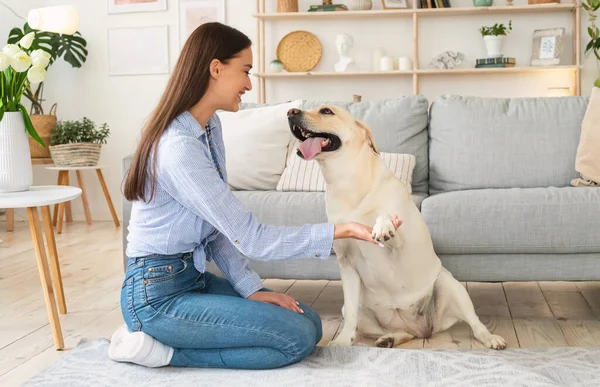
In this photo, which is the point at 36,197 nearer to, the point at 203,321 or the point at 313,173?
the point at 203,321

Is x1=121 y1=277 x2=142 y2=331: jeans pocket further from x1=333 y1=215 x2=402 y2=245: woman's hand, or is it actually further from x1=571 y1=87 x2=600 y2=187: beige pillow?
x1=571 y1=87 x2=600 y2=187: beige pillow

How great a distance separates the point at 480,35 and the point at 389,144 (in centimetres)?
245

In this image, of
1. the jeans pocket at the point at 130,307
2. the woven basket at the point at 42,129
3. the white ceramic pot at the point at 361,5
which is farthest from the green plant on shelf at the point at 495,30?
the jeans pocket at the point at 130,307

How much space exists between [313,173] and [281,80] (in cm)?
259

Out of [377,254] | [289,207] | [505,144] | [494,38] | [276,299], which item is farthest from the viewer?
[494,38]

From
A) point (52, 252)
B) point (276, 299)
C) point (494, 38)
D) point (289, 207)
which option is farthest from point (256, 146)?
point (494, 38)

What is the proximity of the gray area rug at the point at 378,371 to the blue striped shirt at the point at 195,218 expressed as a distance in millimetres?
323

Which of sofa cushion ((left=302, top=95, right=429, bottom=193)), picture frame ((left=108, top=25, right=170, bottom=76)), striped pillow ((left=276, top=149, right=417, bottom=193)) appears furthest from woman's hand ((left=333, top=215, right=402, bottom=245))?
picture frame ((left=108, top=25, right=170, bottom=76))

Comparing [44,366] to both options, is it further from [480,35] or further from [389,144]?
[480,35]

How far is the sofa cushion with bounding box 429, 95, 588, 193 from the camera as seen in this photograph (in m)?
A: 3.04

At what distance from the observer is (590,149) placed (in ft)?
9.64

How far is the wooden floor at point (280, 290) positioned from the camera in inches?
90.4

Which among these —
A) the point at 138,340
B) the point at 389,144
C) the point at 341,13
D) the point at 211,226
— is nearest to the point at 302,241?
Result: the point at 211,226

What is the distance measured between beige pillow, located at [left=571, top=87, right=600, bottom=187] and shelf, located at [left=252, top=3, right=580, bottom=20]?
2.10m
